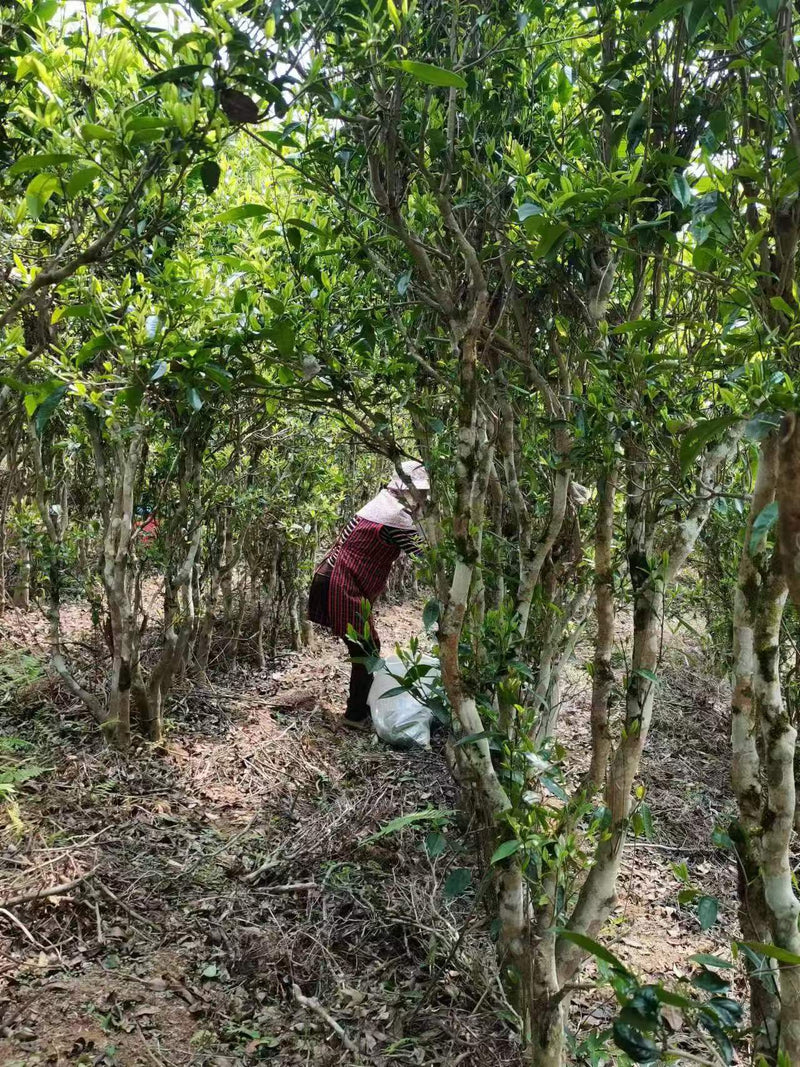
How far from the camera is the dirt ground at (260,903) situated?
2.15 metres

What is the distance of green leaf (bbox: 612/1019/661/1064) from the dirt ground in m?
0.69

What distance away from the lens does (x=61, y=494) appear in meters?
5.45

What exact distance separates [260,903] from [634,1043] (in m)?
1.84

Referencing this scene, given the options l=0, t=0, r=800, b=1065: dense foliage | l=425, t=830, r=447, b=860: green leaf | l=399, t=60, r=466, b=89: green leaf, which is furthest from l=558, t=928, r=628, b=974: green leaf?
l=399, t=60, r=466, b=89: green leaf

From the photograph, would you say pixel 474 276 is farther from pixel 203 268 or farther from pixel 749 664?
pixel 203 268

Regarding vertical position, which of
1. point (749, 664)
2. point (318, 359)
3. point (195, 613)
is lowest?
point (195, 613)

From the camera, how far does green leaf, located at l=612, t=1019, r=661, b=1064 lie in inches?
47.3

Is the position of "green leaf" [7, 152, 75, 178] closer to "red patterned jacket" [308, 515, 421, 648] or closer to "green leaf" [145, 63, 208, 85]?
"green leaf" [145, 63, 208, 85]

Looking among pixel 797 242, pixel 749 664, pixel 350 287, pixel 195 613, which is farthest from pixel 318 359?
pixel 195 613

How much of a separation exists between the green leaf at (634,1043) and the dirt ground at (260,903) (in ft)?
2.27

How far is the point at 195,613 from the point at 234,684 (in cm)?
60

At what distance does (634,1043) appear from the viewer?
1.21m

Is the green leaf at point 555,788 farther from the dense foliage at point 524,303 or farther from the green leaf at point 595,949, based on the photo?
the green leaf at point 595,949

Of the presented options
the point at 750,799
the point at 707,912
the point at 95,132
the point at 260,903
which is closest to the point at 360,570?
the point at 260,903
